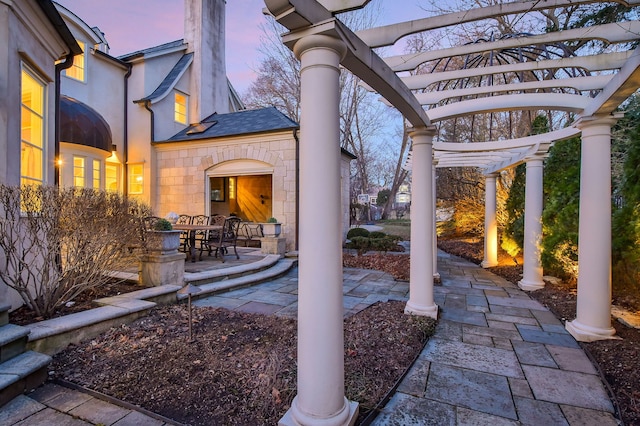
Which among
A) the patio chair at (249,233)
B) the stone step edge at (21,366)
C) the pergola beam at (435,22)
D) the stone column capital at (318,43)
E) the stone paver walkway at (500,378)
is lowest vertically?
the stone paver walkway at (500,378)

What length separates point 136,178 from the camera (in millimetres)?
10500

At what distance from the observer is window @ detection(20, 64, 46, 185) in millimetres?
3592

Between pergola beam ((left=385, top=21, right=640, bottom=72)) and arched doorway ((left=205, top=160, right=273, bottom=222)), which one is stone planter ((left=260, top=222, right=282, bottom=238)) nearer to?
pergola beam ((left=385, top=21, right=640, bottom=72))

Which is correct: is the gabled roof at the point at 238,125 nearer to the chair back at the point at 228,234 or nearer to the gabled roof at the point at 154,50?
the gabled roof at the point at 154,50

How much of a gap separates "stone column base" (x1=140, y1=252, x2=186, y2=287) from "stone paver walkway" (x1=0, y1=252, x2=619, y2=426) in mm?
553

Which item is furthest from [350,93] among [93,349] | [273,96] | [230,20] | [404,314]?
[93,349]

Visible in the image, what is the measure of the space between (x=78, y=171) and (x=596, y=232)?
10776 millimetres

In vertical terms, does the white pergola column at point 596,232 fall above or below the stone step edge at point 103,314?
above

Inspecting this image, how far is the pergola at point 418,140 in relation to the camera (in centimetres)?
172

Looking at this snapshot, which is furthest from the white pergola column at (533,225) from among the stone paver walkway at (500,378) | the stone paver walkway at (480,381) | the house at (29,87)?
the house at (29,87)

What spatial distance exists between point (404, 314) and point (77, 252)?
12.7 feet

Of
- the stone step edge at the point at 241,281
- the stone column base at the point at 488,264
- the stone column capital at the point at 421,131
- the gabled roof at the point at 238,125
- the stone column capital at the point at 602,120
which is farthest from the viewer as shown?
the gabled roof at the point at 238,125

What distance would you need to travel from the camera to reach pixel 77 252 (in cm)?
342

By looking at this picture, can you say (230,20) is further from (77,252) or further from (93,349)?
(93,349)
